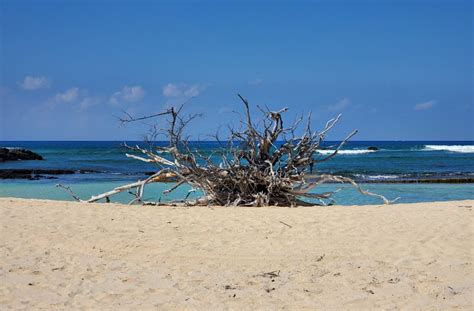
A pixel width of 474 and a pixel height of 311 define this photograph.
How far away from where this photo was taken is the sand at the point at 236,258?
5.77m

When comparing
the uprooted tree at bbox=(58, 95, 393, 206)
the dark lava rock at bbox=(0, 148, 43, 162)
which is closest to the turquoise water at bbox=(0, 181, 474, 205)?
the uprooted tree at bbox=(58, 95, 393, 206)

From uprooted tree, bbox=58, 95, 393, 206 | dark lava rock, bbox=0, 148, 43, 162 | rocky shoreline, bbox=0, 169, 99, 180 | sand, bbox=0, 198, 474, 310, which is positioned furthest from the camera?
dark lava rock, bbox=0, 148, 43, 162

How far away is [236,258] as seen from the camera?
7379 mm

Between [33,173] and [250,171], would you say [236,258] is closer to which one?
[250,171]

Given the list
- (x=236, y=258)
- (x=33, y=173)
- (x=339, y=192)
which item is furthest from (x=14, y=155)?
(x=236, y=258)

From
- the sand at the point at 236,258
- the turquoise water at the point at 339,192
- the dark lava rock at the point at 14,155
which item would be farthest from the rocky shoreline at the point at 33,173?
the sand at the point at 236,258

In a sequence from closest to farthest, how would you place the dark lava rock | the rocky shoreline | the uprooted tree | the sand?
the sand → the uprooted tree → the rocky shoreline → the dark lava rock

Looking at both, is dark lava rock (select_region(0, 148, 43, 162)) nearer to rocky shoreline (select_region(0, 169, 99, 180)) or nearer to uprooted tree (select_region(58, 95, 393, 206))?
rocky shoreline (select_region(0, 169, 99, 180))

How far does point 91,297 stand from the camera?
5.71 m

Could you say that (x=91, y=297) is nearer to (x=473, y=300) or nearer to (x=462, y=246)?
(x=473, y=300)

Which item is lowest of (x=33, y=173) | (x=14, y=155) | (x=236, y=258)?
(x=236, y=258)

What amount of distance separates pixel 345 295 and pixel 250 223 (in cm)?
359

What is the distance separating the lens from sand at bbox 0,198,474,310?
18.9 ft

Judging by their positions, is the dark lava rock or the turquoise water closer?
the turquoise water
